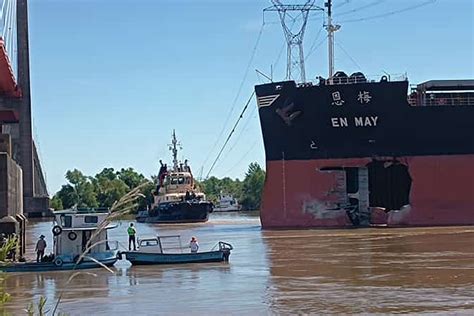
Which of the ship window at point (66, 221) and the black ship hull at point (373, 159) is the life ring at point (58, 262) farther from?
the black ship hull at point (373, 159)

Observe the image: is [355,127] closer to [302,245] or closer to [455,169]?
[455,169]

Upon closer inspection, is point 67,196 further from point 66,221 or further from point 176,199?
point 66,221

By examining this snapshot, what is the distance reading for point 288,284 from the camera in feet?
58.0

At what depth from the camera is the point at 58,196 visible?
118188mm

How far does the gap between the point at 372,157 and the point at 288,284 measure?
63.3ft

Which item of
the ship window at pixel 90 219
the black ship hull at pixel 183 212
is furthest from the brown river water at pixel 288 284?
the black ship hull at pixel 183 212

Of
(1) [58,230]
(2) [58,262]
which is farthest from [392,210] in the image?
(2) [58,262]

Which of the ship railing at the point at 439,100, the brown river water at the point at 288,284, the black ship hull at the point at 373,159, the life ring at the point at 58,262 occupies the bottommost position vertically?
the brown river water at the point at 288,284

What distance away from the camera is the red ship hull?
35781mm

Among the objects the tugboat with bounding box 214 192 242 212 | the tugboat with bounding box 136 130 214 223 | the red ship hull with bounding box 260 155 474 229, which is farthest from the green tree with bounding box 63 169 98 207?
the red ship hull with bounding box 260 155 474 229

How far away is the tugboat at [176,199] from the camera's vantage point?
60.2m

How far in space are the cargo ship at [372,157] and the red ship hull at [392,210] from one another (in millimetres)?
46

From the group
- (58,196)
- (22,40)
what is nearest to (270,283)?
(22,40)

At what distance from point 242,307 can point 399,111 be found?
23288 mm
